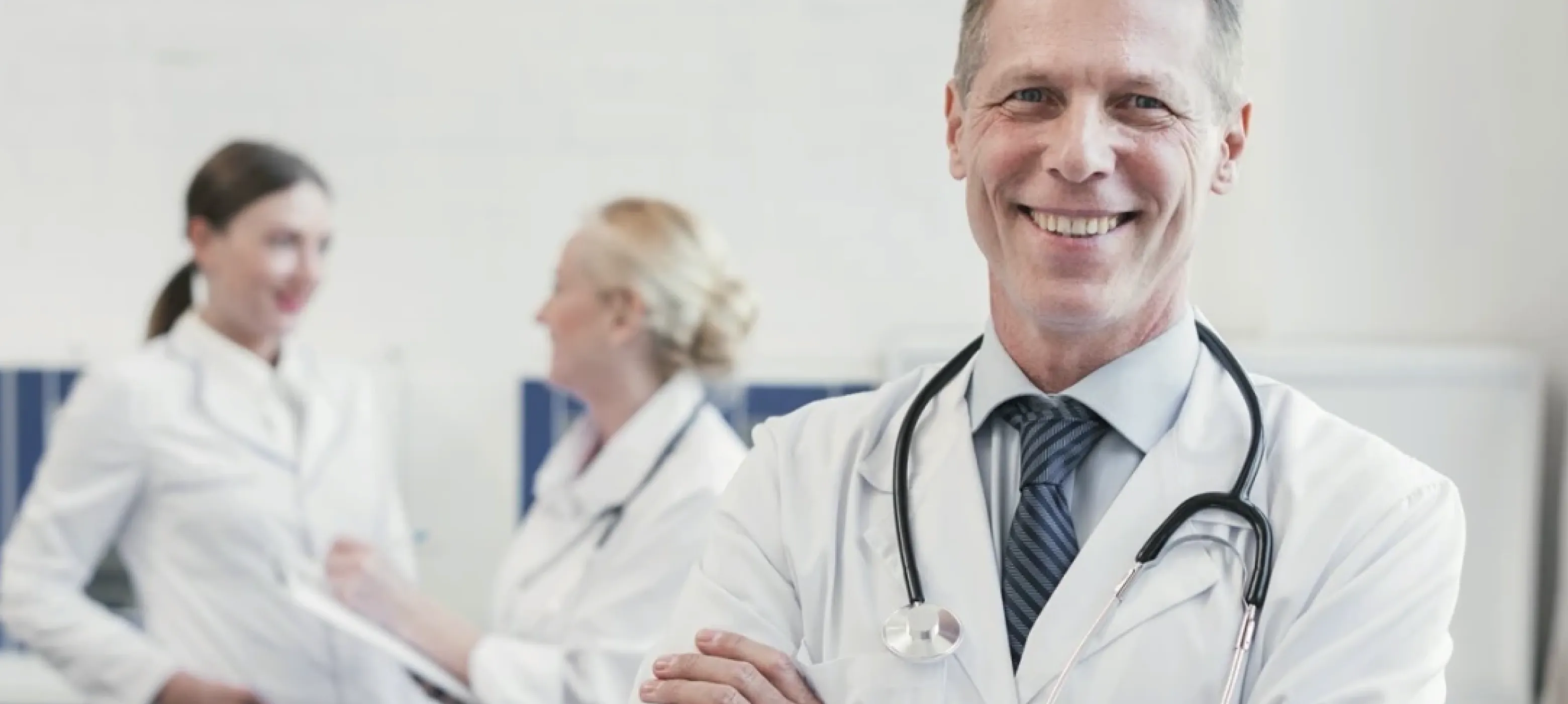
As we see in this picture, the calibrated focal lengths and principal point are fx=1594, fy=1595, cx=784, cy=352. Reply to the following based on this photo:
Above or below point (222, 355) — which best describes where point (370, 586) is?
below

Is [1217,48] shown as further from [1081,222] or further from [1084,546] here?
[1084,546]

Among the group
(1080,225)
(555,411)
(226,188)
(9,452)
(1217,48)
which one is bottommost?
(9,452)

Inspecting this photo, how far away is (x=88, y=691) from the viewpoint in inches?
85.4

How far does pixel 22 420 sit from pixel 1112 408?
7.34 ft

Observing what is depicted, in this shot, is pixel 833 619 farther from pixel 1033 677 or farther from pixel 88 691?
pixel 88 691

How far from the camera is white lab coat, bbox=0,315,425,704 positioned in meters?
A: 2.14

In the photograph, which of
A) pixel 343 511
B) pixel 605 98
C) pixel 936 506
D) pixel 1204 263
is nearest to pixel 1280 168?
pixel 1204 263

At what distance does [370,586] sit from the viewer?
6.49 feet

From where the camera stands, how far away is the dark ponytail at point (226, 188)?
229 centimetres

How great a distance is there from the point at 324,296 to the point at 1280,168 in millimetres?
1716

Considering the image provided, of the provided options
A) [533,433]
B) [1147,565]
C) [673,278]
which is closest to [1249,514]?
[1147,565]

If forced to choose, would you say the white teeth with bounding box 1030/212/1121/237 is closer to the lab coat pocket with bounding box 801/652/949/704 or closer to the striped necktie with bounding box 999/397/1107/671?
the striped necktie with bounding box 999/397/1107/671

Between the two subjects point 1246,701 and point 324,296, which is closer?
point 1246,701

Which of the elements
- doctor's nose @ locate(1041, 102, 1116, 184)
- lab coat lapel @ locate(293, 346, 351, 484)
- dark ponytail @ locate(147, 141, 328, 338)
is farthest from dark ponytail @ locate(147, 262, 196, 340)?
doctor's nose @ locate(1041, 102, 1116, 184)
